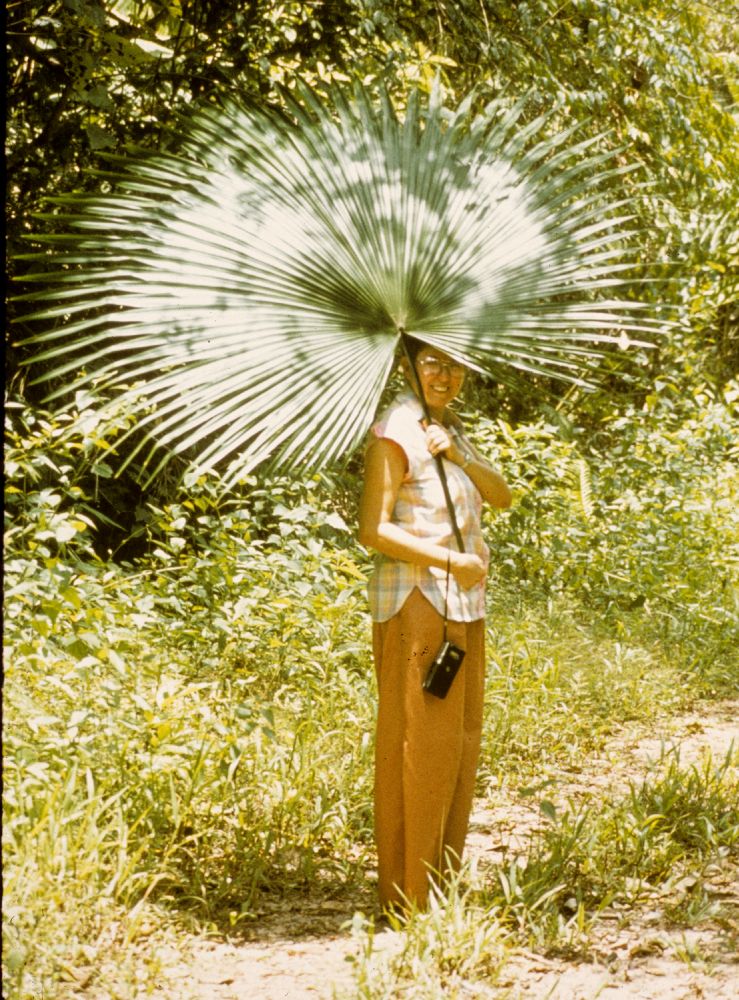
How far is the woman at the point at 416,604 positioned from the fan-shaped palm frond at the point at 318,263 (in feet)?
0.71

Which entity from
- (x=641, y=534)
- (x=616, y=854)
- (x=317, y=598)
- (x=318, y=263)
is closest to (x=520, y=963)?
(x=616, y=854)

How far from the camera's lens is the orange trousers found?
11.8 ft

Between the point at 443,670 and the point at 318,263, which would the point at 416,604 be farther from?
the point at 318,263

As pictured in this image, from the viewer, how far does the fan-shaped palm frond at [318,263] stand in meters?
3.23

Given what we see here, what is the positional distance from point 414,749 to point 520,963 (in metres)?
0.67

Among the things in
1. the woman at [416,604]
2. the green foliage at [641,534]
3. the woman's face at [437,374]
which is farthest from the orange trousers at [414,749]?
the green foliage at [641,534]

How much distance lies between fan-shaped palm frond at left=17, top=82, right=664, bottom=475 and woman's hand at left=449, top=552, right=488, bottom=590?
0.49 meters

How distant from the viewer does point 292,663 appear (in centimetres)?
566

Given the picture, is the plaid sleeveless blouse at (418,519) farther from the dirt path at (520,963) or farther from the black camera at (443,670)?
the dirt path at (520,963)

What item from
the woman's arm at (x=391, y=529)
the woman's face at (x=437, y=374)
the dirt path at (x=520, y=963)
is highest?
the woman's face at (x=437, y=374)

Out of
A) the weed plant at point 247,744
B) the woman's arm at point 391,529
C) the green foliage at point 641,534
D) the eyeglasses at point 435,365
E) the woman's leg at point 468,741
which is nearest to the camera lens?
the weed plant at point 247,744

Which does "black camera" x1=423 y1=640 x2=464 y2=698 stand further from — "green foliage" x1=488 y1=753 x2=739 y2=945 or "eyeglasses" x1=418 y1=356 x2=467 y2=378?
"eyeglasses" x1=418 y1=356 x2=467 y2=378

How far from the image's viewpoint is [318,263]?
3.40 metres

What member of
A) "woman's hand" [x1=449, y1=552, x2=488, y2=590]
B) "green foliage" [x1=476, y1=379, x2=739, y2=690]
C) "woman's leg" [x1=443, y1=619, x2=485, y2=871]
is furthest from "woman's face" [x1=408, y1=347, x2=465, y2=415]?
"green foliage" [x1=476, y1=379, x2=739, y2=690]
